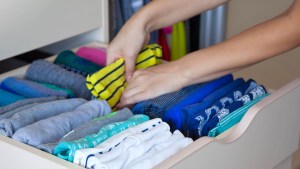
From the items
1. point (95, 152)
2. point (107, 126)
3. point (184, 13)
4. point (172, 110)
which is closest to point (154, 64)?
point (184, 13)

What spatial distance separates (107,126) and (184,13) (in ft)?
1.50

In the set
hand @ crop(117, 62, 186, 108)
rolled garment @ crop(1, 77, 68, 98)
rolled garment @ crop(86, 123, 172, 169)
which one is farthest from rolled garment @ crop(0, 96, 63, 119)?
rolled garment @ crop(86, 123, 172, 169)

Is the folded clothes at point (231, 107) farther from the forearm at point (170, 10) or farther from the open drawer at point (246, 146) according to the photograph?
the forearm at point (170, 10)

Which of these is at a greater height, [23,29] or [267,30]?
[267,30]

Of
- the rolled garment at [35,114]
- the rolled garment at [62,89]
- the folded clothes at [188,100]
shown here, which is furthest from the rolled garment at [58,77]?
the folded clothes at [188,100]

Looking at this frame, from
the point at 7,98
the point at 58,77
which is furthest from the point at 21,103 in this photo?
the point at 58,77

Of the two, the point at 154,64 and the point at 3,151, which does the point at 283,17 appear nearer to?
the point at 154,64

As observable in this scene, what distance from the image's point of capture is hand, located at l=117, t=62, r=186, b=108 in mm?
1231

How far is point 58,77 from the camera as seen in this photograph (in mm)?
1333

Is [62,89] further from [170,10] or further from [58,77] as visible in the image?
[170,10]

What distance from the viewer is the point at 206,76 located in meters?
1.25

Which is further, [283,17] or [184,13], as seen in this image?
[184,13]

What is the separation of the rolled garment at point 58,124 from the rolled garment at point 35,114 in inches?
0.9

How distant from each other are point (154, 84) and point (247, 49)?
200mm
